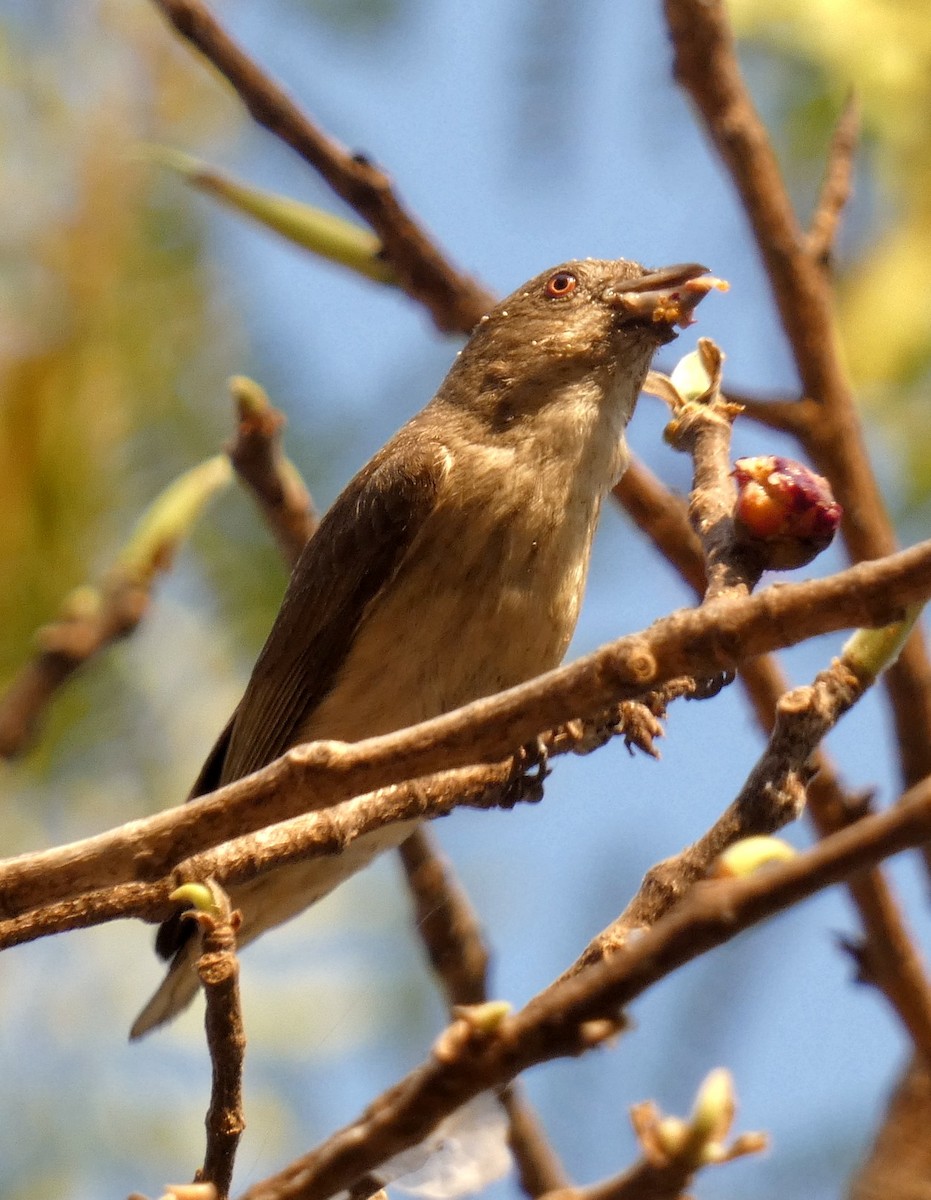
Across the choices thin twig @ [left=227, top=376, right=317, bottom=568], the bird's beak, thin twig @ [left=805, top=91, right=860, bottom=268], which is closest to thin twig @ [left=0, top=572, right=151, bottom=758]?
Answer: thin twig @ [left=227, top=376, right=317, bottom=568]

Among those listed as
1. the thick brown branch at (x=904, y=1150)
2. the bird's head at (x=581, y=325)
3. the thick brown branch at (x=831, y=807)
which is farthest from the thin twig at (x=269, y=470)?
the thick brown branch at (x=904, y=1150)

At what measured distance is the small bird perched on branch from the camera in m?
3.89

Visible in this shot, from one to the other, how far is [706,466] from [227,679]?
7.81 ft

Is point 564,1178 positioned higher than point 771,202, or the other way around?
point 771,202

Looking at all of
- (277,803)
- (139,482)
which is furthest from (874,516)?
(277,803)

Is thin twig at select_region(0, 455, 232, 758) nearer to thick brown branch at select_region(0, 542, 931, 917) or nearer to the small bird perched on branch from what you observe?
the small bird perched on branch

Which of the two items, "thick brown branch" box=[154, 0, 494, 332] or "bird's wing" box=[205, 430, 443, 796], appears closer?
"thick brown branch" box=[154, 0, 494, 332]

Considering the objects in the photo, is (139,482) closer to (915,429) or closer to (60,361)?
(60,361)

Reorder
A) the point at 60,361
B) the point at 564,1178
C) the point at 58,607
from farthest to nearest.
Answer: the point at 60,361, the point at 58,607, the point at 564,1178

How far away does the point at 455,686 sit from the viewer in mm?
3854

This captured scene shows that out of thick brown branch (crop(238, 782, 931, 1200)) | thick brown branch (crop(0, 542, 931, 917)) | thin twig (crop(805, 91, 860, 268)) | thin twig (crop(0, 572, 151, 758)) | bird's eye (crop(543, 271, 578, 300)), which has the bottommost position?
thick brown branch (crop(238, 782, 931, 1200))

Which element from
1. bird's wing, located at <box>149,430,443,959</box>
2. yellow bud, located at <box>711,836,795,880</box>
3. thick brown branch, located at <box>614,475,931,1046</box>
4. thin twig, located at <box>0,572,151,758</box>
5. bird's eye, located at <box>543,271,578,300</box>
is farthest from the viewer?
bird's eye, located at <box>543,271,578,300</box>

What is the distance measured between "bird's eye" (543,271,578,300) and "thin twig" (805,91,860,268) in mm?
895

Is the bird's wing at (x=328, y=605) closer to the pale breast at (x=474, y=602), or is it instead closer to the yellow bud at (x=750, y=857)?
the pale breast at (x=474, y=602)
